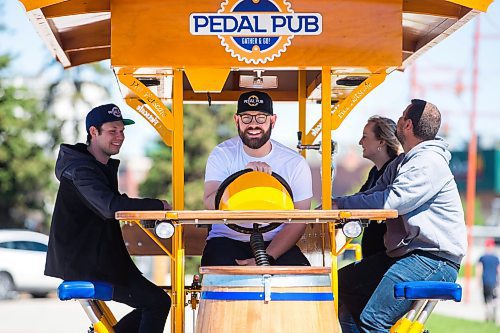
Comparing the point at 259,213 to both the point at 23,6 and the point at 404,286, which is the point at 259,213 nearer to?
the point at 404,286

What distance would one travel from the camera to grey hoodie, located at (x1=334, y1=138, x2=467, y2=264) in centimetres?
640

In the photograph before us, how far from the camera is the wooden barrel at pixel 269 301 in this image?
17.7 ft

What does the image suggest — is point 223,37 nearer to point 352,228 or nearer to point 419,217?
point 352,228

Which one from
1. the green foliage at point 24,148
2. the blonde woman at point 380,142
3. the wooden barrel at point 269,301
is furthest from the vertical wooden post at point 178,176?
the green foliage at point 24,148

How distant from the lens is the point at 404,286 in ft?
20.5

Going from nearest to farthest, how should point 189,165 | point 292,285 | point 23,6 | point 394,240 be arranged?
point 292,285 < point 23,6 < point 394,240 < point 189,165

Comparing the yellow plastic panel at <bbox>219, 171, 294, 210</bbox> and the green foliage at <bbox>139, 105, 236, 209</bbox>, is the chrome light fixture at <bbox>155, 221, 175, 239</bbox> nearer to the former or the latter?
the yellow plastic panel at <bbox>219, 171, 294, 210</bbox>

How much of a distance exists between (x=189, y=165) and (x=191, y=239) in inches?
1351

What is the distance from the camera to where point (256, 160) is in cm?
676

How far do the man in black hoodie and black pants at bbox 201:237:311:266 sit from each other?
15.2 inches

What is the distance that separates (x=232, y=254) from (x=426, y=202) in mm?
1226

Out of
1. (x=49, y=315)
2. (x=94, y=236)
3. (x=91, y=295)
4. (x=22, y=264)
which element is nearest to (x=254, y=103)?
(x=94, y=236)

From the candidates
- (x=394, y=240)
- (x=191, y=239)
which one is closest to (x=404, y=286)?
(x=394, y=240)

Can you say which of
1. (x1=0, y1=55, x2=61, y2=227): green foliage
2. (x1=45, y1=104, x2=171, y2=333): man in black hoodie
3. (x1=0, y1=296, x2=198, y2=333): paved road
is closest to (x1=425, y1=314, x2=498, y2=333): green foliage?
(x1=0, y1=296, x2=198, y2=333): paved road
